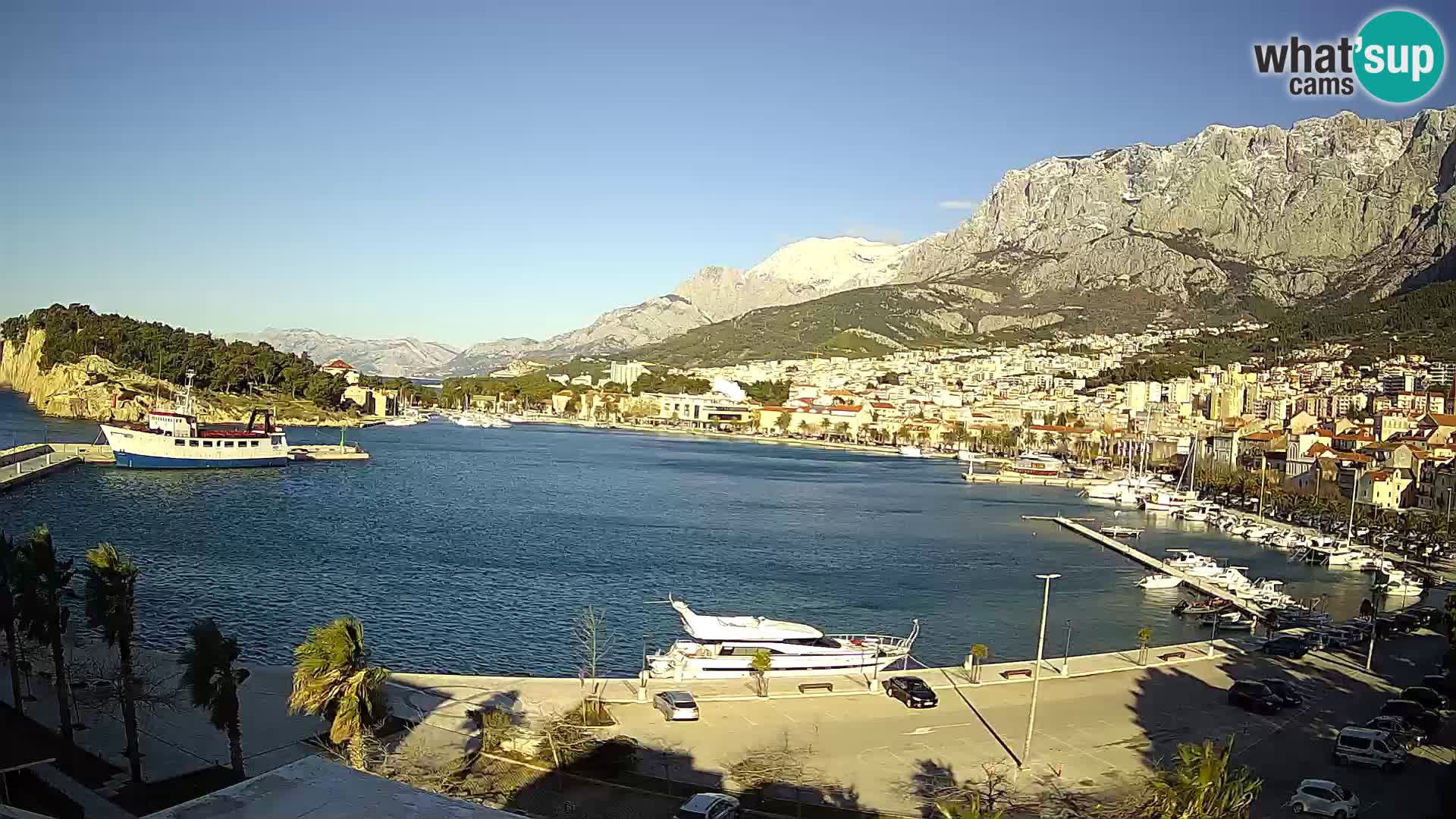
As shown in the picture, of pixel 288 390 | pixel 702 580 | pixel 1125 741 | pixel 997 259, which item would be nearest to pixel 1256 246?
pixel 997 259

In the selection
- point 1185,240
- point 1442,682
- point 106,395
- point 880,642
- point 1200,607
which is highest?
point 1185,240

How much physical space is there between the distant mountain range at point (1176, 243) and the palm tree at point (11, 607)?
446 feet

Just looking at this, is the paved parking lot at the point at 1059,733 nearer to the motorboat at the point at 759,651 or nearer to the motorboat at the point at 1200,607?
the motorboat at the point at 759,651

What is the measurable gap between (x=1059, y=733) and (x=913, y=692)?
2100 millimetres

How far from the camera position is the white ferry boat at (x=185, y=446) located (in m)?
50.1

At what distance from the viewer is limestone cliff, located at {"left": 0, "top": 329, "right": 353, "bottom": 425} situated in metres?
74.1

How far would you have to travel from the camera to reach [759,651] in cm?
1820

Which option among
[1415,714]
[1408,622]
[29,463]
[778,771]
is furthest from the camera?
[29,463]

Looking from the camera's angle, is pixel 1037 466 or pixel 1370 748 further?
pixel 1037 466

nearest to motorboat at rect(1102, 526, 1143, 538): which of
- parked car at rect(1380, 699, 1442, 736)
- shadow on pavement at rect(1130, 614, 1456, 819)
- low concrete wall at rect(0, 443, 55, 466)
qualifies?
shadow on pavement at rect(1130, 614, 1456, 819)

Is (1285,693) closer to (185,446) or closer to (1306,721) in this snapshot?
(1306,721)

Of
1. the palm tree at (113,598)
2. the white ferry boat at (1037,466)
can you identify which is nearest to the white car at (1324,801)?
the palm tree at (113,598)

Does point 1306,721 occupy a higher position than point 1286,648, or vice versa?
point 1286,648

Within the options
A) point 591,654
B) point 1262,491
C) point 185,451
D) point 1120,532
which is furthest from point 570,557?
point 1262,491
